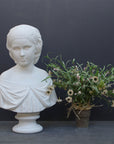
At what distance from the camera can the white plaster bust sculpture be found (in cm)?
259

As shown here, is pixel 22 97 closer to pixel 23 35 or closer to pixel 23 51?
pixel 23 51

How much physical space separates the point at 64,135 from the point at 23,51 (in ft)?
2.55

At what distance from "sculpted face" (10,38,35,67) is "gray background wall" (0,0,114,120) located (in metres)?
0.58

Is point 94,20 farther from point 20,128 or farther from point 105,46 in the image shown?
point 20,128

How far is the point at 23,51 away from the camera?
103 inches

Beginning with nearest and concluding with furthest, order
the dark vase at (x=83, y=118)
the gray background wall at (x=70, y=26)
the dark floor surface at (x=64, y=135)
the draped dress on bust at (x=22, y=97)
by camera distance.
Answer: the dark floor surface at (x=64, y=135), the draped dress on bust at (x=22, y=97), the dark vase at (x=83, y=118), the gray background wall at (x=70, y=26)

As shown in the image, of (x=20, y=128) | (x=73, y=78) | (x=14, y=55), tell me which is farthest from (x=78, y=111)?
(x=14, y=55)

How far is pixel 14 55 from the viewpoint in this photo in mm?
2666

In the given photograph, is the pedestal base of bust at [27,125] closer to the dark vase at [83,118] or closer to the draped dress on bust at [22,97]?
the draped dress on bust at [22,97]

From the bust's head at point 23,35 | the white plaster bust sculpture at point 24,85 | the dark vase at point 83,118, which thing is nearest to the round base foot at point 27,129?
the white plaster bust sculpture at point 24,85

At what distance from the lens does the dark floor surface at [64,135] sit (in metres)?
2.37

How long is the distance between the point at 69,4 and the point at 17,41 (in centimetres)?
92

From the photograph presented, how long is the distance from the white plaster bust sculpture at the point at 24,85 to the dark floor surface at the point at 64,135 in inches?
4.7

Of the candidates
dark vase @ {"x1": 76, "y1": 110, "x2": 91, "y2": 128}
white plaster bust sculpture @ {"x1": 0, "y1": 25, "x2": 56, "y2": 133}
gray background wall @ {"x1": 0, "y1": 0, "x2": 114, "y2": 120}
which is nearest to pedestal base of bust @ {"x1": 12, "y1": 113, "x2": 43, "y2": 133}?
white plaster bust sculpture @ {"x1": 0, "y1": 25, "x2": 56, "y2": 133}
